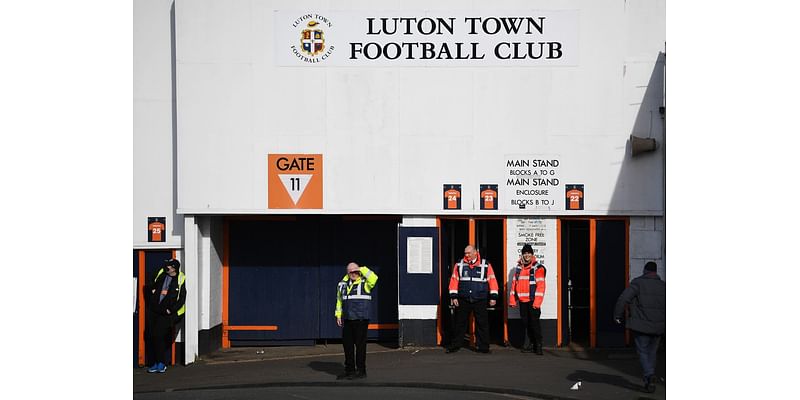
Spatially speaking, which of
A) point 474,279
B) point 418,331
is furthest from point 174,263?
point 474,279

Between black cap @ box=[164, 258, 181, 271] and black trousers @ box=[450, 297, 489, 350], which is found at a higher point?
black cap @ box=[164, 258, 181, 271]

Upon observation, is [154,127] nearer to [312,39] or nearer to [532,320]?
[312,39]

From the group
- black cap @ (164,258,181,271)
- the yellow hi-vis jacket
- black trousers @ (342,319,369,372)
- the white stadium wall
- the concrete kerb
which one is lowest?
the concrete kerb

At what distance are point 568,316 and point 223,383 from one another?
6.58m

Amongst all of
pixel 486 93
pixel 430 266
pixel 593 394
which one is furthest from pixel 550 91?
pixel 593 394

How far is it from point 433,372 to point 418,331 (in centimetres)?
263

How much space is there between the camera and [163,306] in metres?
18.0

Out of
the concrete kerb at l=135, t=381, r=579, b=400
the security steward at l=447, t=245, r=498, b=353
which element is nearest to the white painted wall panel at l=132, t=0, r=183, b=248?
the concrete kerb at l=135, t=381, r=579, b=400

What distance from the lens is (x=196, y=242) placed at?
60.8 feet

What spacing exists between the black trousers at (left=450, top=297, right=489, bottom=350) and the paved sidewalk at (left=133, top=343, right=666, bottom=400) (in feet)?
Result: 0.75

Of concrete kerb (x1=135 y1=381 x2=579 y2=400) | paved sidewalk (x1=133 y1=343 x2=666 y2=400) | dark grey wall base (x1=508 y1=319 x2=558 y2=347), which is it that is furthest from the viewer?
dark grey wall base (x1=508 y1=319 x2=558 y2=347)

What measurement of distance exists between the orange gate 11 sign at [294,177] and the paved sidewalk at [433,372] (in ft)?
9.72

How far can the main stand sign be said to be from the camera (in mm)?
18422

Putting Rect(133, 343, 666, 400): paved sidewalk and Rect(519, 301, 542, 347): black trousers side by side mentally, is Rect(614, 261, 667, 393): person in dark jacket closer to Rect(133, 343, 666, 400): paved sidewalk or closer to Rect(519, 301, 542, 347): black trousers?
Rect(133, 343, 666, 400): paved sidewalk
